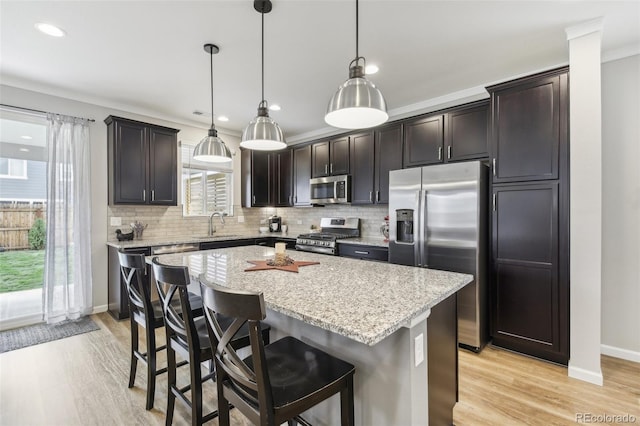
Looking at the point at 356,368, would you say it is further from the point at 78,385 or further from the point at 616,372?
the point at 616,372

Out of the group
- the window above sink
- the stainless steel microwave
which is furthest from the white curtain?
the stainless steel microwave

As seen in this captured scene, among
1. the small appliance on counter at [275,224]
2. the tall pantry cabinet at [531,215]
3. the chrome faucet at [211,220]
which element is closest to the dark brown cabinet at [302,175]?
the small appliance on counter at [275,224]

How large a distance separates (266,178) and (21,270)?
11.3 ft

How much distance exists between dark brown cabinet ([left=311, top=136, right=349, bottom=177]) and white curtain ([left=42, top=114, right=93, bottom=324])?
3037 mm

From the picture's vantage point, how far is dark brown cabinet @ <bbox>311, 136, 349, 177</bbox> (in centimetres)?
441

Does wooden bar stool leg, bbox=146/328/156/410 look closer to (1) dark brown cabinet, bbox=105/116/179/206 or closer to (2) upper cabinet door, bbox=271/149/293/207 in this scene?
(1) dark brown cabinet, bbox=105/116/179/206

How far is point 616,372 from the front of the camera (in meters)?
2.42

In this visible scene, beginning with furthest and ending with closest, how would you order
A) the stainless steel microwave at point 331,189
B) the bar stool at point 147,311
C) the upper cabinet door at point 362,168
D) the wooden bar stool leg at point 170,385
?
the stainless steel microwave at point 331,189 → the upper cabinet door at point 362,168 → the bar stool at point 147,311 → the wooden bar stool leg at point 170,385

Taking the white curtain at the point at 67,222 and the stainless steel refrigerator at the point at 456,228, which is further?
the white curtain at the point at 67,222

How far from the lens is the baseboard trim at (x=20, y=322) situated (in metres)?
3.31

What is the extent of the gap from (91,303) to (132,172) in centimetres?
173

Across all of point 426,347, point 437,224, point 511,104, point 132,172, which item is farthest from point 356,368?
point 132,172

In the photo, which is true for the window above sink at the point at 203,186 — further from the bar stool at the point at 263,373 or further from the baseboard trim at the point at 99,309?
the bar stool at the point at 263,373

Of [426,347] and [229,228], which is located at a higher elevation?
[229,228]
